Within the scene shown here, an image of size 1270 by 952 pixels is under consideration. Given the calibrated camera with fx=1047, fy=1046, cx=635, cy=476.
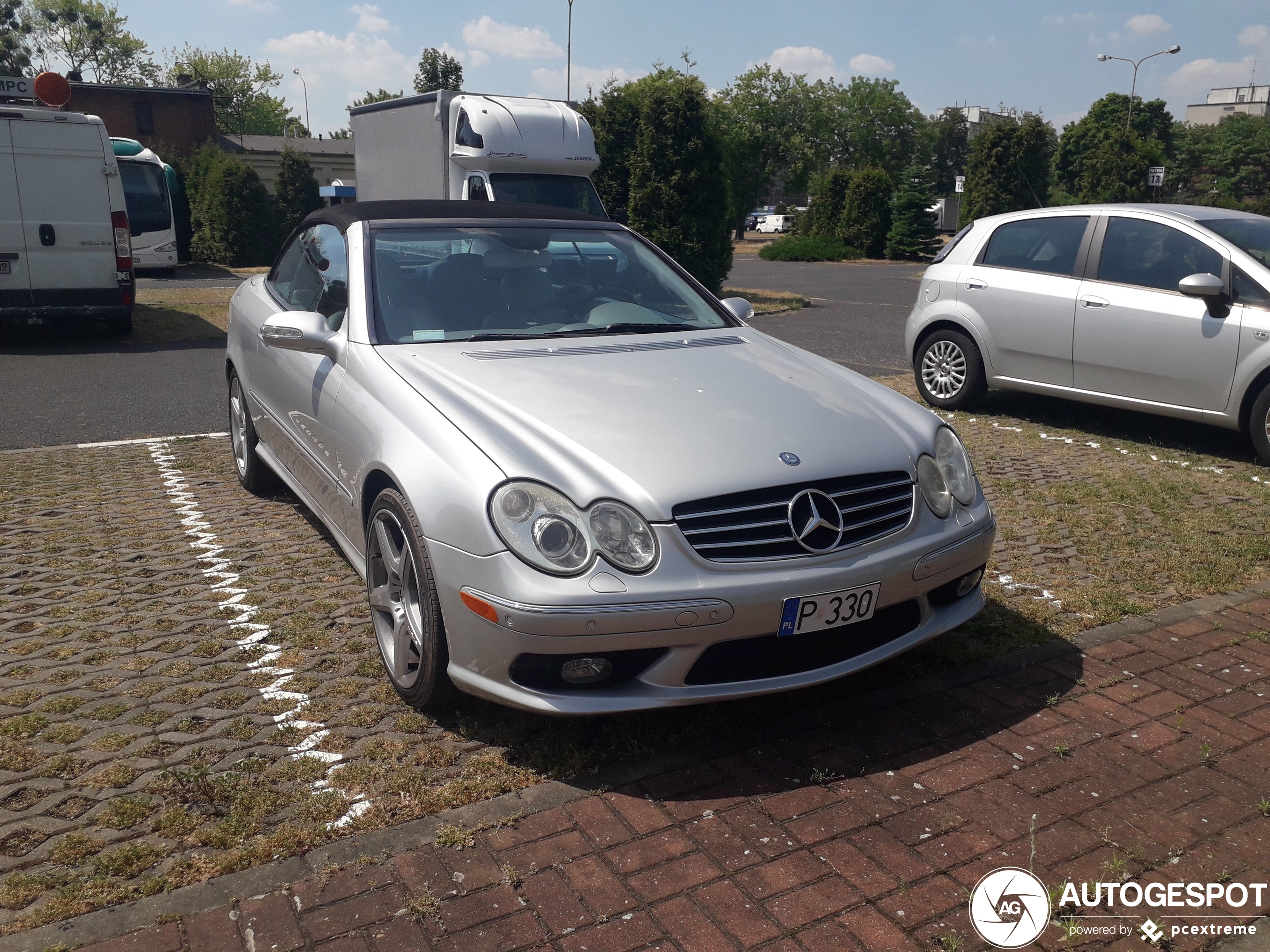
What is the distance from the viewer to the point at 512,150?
14.7 m

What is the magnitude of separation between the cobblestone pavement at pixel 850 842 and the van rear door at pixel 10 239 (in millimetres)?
11752

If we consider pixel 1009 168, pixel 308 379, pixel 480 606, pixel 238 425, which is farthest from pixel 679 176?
pixel 1009 168

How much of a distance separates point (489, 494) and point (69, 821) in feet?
4.97

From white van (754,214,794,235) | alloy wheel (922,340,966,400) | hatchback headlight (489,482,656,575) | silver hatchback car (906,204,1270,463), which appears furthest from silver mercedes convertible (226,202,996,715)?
white van (754,214,794,235)

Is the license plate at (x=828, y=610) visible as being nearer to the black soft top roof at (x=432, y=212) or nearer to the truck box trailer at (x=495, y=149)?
the black soft top roof at (x=432, y=212)

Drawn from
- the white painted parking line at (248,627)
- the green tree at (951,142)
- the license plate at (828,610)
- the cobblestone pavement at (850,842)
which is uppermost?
the green tree at (951,142)

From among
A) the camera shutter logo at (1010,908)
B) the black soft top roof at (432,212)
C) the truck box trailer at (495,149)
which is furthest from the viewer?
the truck box trailer at (495,149)

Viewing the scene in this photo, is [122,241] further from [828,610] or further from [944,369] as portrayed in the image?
[828,610]

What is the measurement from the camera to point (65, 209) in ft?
40.1

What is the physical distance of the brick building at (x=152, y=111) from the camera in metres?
51.8

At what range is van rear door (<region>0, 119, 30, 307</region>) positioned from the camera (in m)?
11.8

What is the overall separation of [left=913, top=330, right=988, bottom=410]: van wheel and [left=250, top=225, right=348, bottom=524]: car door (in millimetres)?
5508

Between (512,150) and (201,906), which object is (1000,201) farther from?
(201,906)

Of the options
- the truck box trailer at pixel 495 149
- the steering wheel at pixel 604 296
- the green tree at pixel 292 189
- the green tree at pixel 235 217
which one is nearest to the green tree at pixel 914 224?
the green tree at pixel 292 189
